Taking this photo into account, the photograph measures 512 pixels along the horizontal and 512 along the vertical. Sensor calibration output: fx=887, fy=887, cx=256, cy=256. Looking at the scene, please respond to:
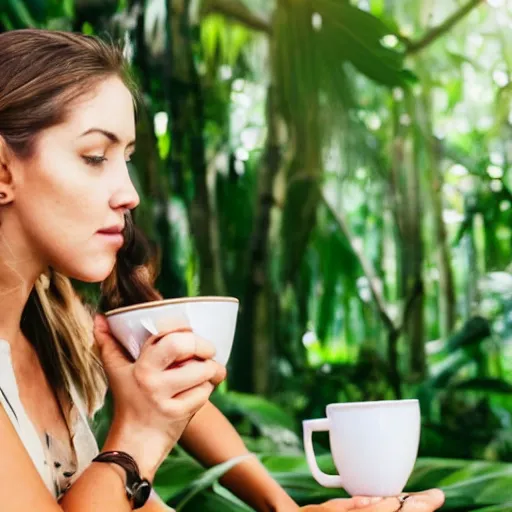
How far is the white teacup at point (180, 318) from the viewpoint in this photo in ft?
2.09

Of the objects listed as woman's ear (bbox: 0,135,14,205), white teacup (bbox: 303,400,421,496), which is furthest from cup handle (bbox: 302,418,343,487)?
woman's ear (bbox: 0,135,14,205)

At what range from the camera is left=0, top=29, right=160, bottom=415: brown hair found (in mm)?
757

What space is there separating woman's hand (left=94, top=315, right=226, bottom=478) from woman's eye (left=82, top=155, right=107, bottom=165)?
0.46 feet

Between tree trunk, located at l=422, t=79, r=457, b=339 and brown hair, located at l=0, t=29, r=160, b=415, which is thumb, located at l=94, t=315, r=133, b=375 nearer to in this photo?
brown hair, located at l=0, t=29, r=160, b=415

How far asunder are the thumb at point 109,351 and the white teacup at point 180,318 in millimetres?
29

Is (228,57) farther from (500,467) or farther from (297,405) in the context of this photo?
(500,467)

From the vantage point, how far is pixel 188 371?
65 centimetres

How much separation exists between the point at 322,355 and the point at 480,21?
62cm

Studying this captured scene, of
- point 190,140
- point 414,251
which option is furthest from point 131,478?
point 190,140

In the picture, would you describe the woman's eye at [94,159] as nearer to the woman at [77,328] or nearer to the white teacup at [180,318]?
the woman at [77,328]

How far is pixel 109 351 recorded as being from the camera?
2.28 feet

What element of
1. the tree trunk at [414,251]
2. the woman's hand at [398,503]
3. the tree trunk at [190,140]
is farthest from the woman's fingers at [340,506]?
the tree trunk at [190,140]

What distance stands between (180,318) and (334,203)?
0.94 metres

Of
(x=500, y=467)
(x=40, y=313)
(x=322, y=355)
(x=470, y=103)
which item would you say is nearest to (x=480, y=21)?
(x=470, y=103)
